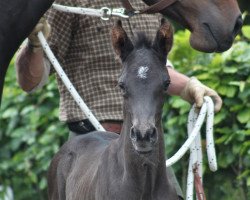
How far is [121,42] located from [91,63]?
781 millimetres

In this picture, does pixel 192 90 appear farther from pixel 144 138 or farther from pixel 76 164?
pixel 144 138

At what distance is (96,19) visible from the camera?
648cm

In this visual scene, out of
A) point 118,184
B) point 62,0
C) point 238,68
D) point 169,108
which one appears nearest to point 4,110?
point 169,108

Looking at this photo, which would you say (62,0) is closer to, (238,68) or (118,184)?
(118,184)

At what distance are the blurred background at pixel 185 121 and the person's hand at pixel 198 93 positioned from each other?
130cm

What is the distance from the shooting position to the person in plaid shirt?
21.1ft

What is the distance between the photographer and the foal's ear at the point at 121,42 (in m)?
5.71

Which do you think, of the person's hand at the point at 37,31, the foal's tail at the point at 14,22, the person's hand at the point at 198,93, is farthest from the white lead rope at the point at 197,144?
the foal's tail at the point at 14,22

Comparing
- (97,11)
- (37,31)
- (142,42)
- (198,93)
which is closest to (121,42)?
(142,42)

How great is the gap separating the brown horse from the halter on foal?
135 mm

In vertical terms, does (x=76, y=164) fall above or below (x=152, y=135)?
below

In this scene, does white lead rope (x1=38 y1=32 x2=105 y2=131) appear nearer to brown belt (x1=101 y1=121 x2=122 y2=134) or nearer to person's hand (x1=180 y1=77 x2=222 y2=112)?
brown belt (x1=101 y1=121 x2=122 y2=134)

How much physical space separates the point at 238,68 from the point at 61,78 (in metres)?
1.94

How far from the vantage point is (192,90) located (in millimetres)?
6387
